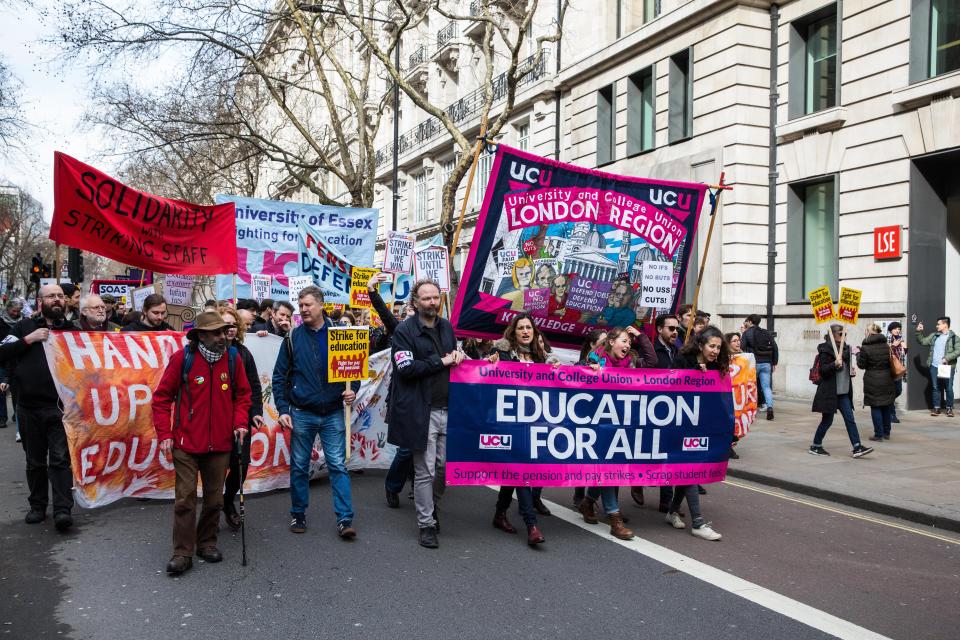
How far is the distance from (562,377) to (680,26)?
15836 mm

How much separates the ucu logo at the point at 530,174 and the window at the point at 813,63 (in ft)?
39.5

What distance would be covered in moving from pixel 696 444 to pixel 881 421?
21.1 ft

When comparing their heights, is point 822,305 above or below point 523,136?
below

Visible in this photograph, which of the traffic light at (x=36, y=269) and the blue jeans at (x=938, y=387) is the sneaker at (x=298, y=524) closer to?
the blue jeans at (x=938, y=387)

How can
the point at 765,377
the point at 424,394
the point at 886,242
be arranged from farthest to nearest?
the point at 886,242 → the point at 765,377 → the point at 424,394

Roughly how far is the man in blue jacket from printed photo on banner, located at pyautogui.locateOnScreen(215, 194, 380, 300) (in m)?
7.06

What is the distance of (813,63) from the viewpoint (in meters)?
17.8

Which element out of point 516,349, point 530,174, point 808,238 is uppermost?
point 808,238

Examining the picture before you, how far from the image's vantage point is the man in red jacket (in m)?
5.53

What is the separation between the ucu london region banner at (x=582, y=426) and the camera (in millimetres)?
6348

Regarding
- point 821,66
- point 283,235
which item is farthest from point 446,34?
point 283,235

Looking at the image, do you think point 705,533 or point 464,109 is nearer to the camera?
point 705,533

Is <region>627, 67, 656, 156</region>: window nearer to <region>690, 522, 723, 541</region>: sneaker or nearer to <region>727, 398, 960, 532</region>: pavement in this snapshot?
<region>727, 398, 960, 532</region>: pavement

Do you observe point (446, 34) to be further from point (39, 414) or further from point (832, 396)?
point (39, 414)
